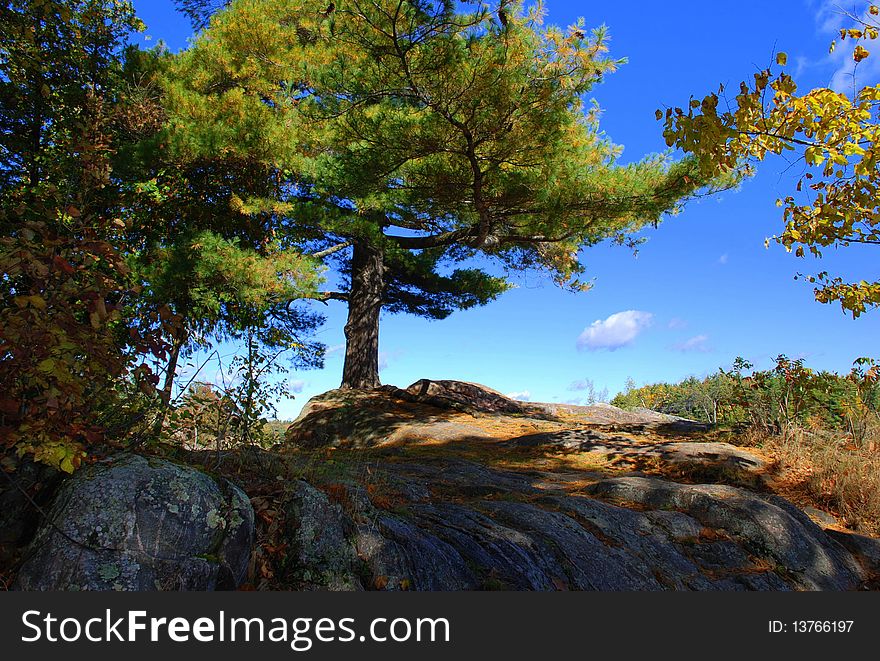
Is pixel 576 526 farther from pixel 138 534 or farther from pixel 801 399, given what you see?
pixel 801 399

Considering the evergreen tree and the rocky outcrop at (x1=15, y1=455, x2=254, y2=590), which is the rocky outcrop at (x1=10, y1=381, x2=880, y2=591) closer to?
the rocky outcrop at (x1=15, y1=455, x2=254, y2=590)

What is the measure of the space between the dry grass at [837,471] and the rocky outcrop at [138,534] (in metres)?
6.54

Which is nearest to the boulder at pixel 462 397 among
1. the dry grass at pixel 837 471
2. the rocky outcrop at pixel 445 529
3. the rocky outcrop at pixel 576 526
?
the rocky outcrop at pixel 576 526

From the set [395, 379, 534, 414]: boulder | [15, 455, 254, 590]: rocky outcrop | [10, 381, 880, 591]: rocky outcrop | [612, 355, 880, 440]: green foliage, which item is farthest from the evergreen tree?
[15, 455, 254, 590]: rocky outcrop

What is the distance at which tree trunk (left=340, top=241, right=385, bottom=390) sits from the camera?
46.1ft

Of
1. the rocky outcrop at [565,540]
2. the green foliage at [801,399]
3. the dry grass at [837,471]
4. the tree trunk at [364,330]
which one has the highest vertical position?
the tree trunk at [364,330]

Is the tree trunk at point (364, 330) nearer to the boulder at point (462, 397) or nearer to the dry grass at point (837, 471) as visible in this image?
the boulder at point (462, 397)

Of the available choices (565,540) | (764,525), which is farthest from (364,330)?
(565,540)

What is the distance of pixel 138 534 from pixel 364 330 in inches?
456

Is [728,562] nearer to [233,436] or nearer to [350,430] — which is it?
[233,436]

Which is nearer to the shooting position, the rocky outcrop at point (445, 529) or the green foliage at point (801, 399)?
the rocky outcrop at point (445, 529)

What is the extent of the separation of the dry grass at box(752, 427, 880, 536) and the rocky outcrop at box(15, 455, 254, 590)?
21.5ft

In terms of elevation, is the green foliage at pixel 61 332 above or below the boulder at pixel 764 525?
above

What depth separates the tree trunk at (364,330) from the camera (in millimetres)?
14047
